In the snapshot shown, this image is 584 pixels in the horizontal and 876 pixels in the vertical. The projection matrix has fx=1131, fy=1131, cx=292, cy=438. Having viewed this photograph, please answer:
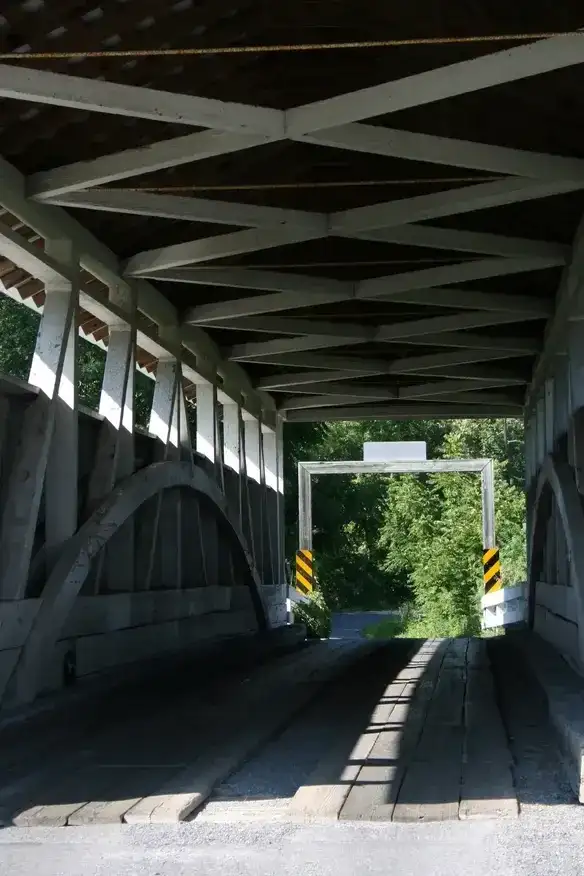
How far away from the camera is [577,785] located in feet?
17.8

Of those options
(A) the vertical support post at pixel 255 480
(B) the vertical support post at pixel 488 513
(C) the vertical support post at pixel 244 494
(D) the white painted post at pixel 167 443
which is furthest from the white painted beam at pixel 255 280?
(B) the vertical support post at pixel 488 513

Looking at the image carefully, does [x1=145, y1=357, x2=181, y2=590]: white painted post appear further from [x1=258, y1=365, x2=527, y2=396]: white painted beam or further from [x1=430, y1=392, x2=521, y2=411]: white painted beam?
[x1=430, y1=392, x2=521, y2=411]: white painted beam

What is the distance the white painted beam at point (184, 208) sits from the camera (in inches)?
326

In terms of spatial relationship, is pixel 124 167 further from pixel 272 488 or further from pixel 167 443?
pixel 272 488

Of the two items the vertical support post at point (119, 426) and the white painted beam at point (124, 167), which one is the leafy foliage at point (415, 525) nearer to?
the vertical support post at point (119, 426)

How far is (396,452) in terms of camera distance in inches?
885

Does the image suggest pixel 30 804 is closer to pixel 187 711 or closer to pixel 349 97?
pixel 187 711

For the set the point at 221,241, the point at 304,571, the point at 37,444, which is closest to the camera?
the point at 37,444

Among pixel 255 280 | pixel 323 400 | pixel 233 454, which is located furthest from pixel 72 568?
pixel 323 400

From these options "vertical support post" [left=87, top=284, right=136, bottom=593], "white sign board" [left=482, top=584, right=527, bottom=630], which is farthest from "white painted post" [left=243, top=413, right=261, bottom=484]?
"vertical support post" [left=87, top=284, right=136, bottom=593]

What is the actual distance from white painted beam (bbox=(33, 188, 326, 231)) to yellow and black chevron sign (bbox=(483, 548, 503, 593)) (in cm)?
1369

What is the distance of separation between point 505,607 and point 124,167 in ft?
46.2

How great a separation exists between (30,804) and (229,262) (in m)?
7.12

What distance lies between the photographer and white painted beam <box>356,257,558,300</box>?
33.7 ft
